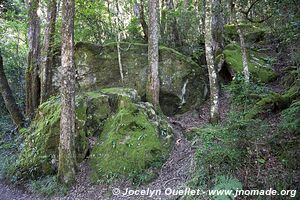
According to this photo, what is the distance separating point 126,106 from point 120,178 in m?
2.37

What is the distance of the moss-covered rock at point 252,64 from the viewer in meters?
10.9

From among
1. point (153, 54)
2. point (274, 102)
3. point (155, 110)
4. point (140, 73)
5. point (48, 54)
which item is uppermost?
point (48, 54)

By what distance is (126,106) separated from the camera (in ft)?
27.9

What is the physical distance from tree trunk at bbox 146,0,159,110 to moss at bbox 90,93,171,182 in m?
1.17

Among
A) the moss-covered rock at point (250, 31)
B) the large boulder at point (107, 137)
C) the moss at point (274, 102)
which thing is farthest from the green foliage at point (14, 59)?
the moss at point (274, 102)

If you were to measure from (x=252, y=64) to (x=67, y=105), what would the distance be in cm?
785

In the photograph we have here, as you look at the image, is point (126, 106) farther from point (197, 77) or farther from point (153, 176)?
point (197, 77)

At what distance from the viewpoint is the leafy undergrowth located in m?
4.50

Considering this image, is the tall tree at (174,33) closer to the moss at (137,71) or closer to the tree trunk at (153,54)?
the moss at (137,71)

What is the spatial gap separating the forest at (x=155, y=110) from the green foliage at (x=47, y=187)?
0.11 ft

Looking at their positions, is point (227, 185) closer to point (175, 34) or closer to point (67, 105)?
point (67, 105)

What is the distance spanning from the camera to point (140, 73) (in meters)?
11.3

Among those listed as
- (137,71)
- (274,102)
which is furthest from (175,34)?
(274,102)

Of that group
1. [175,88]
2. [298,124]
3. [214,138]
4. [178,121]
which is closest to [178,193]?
[214,138]
